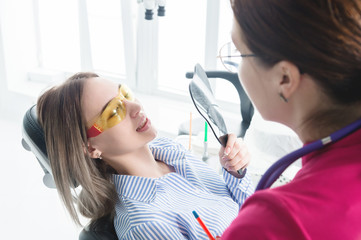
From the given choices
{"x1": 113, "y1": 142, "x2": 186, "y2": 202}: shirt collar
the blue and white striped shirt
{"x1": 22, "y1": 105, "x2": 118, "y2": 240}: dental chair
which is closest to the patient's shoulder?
the blue and white striped shirt

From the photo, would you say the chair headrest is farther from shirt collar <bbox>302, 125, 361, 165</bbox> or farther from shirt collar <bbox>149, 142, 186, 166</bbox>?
shirt collar <bbox>302, 125, 361, 165</bbox>

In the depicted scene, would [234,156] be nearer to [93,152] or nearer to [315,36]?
[93,152]

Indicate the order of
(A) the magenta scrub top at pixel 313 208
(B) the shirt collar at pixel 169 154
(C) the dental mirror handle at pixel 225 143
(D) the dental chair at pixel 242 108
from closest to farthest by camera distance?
(A) the magenta scrub top at pixel 313 208 → (C) the dental mirror handle at pixel 225 143 → (B) the shirt collar at pixel 169 154 → (D) the dental chair at pixel 242 108

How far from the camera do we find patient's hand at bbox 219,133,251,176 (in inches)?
48.0

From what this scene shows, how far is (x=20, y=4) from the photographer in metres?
3.04

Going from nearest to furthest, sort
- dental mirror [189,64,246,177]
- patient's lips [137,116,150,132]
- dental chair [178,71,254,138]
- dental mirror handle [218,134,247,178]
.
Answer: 1. dental mirror [189,64,246,177]
2. dental mirror handle [218,134,247,178]
3. patient's lips [137,116,150,132]
4. dental chair [178,71,254,138]

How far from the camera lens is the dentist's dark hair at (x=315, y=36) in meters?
0.58

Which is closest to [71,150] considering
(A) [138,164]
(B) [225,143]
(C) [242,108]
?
(A) [138,164]

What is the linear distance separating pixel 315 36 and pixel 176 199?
0.79 meters

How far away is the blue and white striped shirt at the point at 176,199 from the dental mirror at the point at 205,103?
215 mm

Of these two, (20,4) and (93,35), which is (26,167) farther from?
(20,4)

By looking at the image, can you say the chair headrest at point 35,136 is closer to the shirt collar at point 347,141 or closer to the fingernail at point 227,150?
the fingernail at point 227,150

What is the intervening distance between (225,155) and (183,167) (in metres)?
0.19

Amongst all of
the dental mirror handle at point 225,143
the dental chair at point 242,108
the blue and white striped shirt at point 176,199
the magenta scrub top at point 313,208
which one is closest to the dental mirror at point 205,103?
the dental mirror handle at point 225,143
